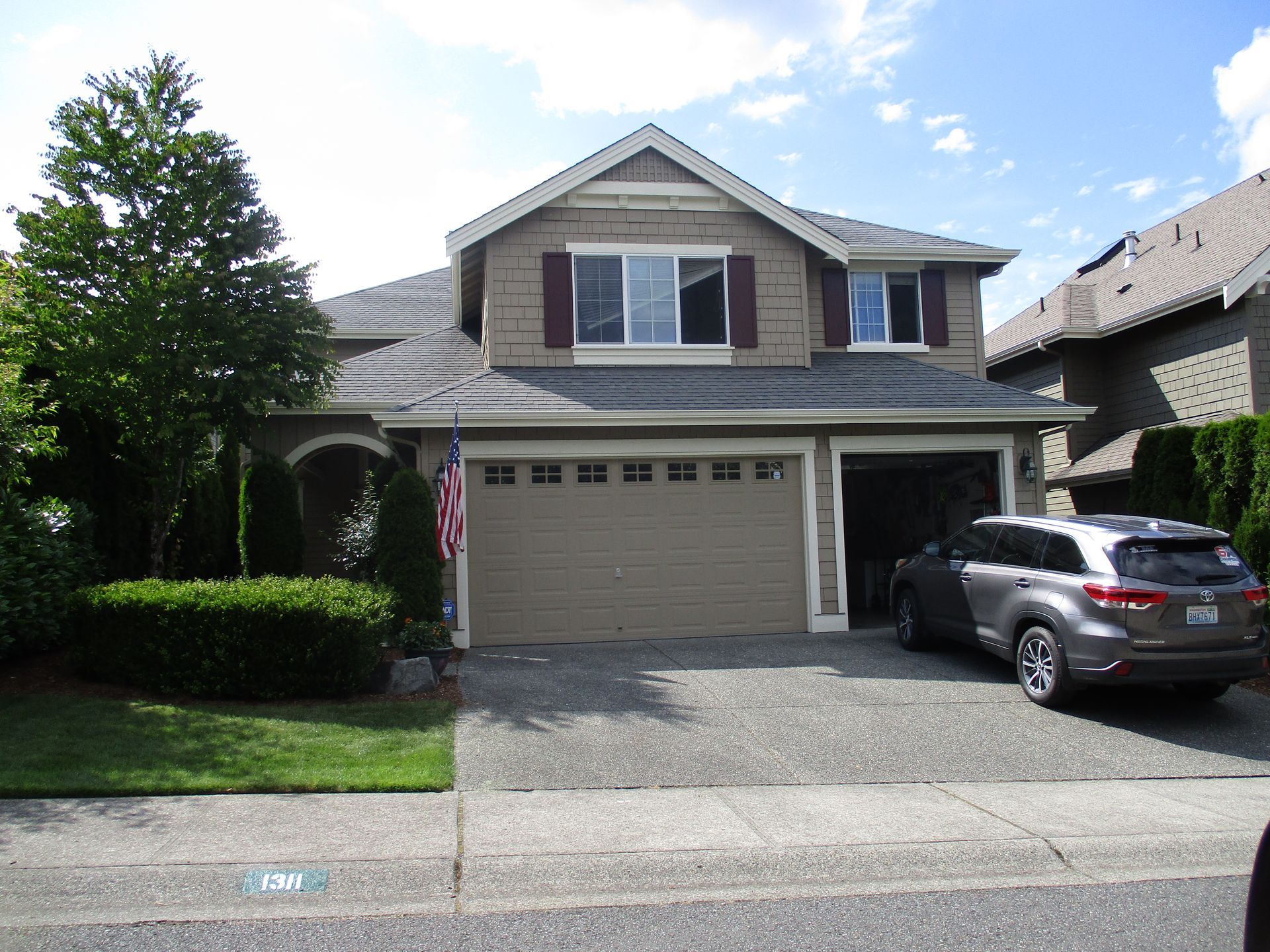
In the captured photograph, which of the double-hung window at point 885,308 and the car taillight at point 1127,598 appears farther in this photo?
the double-hung window at point 885,308

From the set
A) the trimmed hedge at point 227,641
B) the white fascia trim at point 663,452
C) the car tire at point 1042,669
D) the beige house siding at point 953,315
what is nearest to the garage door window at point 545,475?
the white fascia trim at point 663,452

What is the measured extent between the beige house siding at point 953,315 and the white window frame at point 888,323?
0.07 m

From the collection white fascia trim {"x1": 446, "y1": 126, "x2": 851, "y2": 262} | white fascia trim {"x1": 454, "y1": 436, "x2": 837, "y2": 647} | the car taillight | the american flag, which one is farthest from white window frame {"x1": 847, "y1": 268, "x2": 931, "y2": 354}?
the car taillight

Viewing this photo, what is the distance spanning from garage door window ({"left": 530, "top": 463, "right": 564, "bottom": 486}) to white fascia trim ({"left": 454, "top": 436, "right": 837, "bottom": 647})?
0.50 ft

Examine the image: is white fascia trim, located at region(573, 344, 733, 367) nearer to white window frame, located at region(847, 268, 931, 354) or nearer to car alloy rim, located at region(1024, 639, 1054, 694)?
white window frame, located at region(847, 268, 931, 354)

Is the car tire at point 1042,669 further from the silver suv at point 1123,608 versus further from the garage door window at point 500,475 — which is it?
the garage door window at point 500,475

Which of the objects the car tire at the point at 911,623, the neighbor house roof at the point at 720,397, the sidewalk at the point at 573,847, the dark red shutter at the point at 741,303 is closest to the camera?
the sidewalk at the point at 573,847

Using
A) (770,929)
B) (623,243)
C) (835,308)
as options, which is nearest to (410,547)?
(623,243)

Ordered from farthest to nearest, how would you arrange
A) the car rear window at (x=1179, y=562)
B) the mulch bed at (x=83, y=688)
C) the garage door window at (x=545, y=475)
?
the garage door window at (x=545, y=475)
the mulch bed at (x=83, y=688)
the car rear window at (x=1179, y=562)

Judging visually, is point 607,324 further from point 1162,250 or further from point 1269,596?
point 1162,250

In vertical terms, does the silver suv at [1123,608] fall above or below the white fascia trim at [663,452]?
below

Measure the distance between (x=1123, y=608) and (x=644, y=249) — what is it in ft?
27.3

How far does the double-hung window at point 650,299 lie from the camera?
1377 centimetres

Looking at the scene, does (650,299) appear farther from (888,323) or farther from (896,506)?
(896,506)
